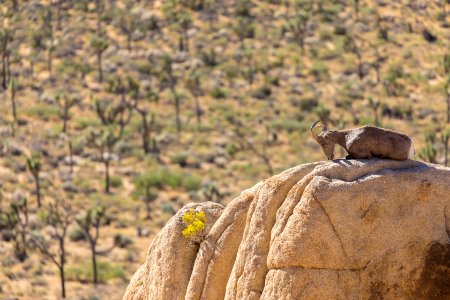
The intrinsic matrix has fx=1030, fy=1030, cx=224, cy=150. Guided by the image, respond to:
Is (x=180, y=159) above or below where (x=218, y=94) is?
below

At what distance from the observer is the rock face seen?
14.2 metres

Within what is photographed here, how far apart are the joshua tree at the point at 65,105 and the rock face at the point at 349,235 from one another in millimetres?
55937

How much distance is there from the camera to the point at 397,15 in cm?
9075

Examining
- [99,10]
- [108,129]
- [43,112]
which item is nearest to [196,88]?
[43,112]

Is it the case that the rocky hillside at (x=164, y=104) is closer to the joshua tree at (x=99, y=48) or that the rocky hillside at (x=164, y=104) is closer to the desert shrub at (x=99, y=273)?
the desert shrub at (x=99, y=273)

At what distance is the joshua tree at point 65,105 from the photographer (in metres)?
70.1

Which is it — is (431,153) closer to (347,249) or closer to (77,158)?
(77,158)

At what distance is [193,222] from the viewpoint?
16.4 metres

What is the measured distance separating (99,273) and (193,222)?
114ft

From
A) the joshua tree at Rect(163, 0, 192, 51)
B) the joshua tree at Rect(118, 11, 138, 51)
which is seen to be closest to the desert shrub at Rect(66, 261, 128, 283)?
the joshua tree at Rect(163, 0, 192, 51)

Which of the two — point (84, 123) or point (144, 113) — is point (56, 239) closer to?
point (144, 113)

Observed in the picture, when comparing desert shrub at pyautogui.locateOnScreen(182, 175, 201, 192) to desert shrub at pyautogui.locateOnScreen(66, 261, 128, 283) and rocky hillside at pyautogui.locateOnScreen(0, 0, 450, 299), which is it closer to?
rocky hillside at pyautogui.locateOnScreen(0, 0, 450, 299)

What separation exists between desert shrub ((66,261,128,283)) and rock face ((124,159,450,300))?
35622 millimetres

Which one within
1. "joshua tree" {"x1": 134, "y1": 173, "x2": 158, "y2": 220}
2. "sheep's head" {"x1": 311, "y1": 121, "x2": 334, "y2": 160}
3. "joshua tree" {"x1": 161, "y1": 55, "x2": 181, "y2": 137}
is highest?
"sheep's head" {"x1": 311, "y1": 121, "x2": 334, "y2": 160}
